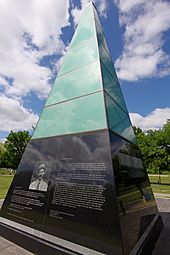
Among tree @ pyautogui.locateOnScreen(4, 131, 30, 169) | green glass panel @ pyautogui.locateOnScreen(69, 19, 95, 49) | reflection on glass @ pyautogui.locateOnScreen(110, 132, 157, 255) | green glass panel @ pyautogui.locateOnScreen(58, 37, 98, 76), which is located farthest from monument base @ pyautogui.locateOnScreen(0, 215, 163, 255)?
tree @ pyautogui.locateOnScreen(4, 131, 30, 169)

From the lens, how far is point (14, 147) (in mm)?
54281

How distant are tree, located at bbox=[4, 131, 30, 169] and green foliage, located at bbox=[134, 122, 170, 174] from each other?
36.8 metres

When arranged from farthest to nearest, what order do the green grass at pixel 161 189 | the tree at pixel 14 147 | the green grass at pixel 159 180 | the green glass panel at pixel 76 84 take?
the tree at pixel 14 147 → the green grass at pixel 159 180 → the green grass at pixel 161 189 → the green glass panel at pixel 76 84

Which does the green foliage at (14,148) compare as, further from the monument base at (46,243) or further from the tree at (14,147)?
the monument base at (46,243)

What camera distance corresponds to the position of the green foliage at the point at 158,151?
21598 mm

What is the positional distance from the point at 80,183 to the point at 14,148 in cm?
5457

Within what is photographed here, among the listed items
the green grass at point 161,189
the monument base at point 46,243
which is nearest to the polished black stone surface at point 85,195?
the monument base at point 46,243

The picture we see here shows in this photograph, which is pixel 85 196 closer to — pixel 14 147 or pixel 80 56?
pixel 80 56

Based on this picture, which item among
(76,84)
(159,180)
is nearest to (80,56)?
(76,84)

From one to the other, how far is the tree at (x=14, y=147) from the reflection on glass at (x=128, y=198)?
5029 centimetres

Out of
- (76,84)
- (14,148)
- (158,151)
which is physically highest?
(14,148)

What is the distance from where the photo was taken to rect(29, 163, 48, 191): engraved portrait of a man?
4.27 metres

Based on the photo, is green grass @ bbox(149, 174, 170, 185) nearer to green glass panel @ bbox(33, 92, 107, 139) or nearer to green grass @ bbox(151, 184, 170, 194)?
green grass @ bbox(151, 184, 170, 194)

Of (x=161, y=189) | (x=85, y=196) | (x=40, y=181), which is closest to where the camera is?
(x=85, y=196)
